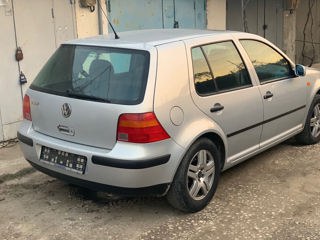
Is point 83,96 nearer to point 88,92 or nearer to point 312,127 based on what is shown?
point 88,92

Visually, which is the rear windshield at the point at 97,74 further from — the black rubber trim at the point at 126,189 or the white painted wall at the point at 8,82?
the white painted wall at the point at 8,82

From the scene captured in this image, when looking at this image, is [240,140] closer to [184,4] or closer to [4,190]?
[4,190]

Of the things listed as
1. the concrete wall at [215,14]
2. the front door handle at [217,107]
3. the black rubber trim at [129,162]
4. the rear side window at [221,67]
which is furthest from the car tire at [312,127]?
the concrete wall at [215,14]

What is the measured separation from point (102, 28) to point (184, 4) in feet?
7.00

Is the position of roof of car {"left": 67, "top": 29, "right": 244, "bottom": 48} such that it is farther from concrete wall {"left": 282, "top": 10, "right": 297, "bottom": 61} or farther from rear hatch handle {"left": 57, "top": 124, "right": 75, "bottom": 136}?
concrete wall {"left": 282, "top": 10, "right": 297, "bottom": 61}

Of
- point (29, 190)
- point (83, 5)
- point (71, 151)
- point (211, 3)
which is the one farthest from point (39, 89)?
point (211, 3)

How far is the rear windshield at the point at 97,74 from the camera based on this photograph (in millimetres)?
3389

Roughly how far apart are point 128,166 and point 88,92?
709 mm

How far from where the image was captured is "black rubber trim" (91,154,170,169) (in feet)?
10.7

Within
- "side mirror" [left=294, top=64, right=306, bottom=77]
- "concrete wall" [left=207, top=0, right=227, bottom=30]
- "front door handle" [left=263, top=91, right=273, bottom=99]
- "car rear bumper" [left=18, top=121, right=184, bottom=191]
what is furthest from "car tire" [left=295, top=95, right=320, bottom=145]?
"concrete wall" [left=207, top=0, right=227, bottom=30]

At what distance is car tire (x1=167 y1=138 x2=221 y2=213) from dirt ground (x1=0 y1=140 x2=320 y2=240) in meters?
0.14

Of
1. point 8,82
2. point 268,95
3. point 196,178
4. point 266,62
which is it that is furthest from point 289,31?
point 196,178

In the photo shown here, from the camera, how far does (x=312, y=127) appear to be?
5539 millimetres

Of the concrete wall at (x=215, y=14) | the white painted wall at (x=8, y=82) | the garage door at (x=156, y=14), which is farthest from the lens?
the concrete wall at (x=215, y=14)
